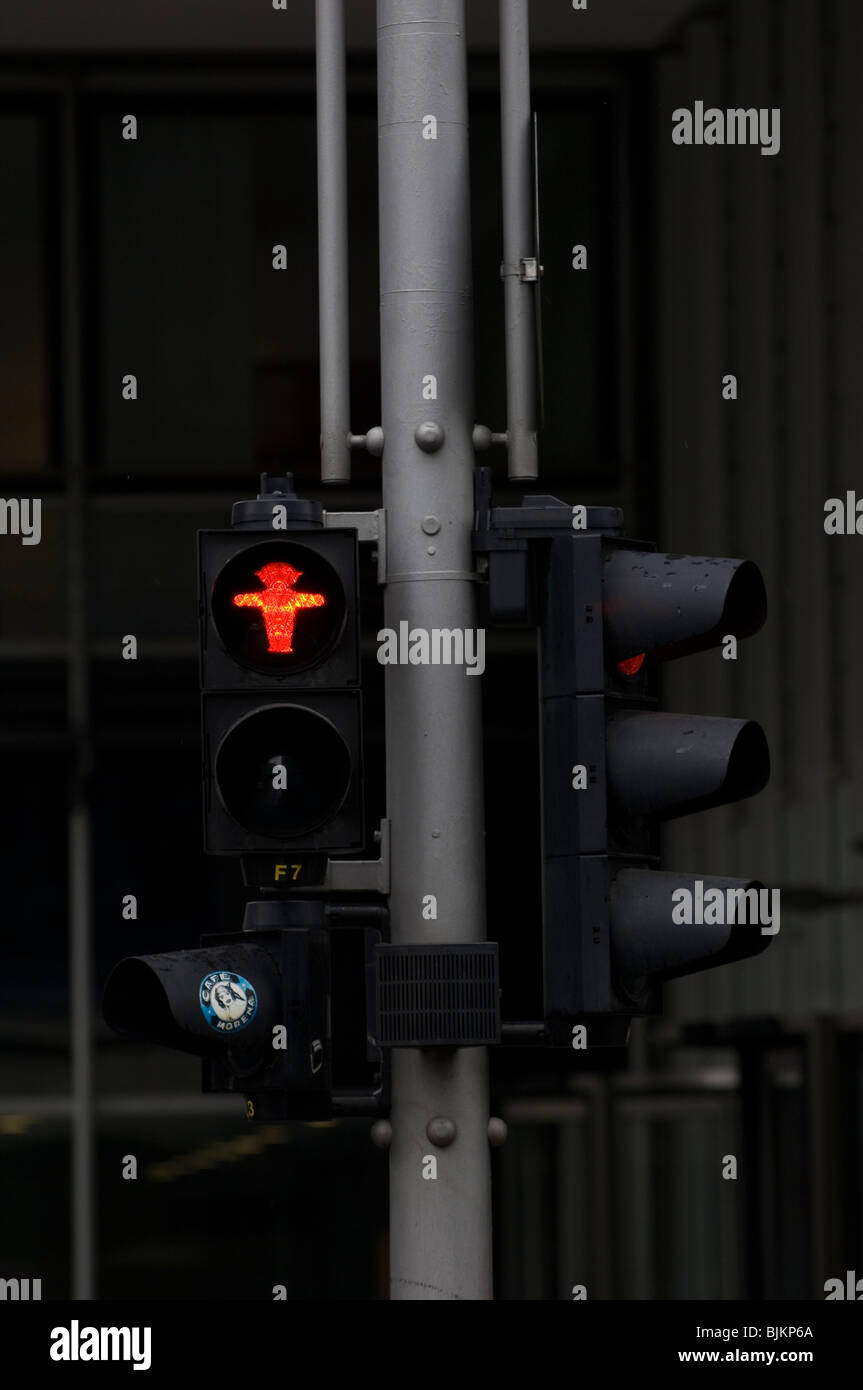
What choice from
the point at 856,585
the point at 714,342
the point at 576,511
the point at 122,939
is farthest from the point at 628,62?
the point at 576,511

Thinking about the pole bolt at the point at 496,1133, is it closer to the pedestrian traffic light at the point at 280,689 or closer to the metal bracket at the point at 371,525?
the pedestrian traffic light at the point at 280,689

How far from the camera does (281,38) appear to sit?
13.9 metres

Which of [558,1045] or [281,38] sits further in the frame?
[281,38]

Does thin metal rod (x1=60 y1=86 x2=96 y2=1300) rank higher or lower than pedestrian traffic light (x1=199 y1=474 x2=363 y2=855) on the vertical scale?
higher

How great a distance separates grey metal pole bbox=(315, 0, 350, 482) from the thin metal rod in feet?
26.6

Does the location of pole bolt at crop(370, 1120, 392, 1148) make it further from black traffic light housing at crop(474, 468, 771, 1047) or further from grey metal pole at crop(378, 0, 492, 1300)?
black traffic light housing at crop(474, 468, 771, 1047)

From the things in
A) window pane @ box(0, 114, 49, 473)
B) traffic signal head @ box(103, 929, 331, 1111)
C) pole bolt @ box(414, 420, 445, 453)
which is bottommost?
traffic signal head @ box(103, 929, 331, 1111)

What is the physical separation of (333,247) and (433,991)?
168 centimetres

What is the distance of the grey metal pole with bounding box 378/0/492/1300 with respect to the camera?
5523 mm

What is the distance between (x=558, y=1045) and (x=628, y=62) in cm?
954

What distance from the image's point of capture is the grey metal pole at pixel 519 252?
5.82 meters

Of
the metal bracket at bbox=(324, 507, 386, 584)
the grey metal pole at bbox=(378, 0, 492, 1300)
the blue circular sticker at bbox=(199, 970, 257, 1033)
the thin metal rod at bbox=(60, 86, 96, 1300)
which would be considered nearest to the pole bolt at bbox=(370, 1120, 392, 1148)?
the grey metal pole at bbox=(378, 0, 492, 1300)
